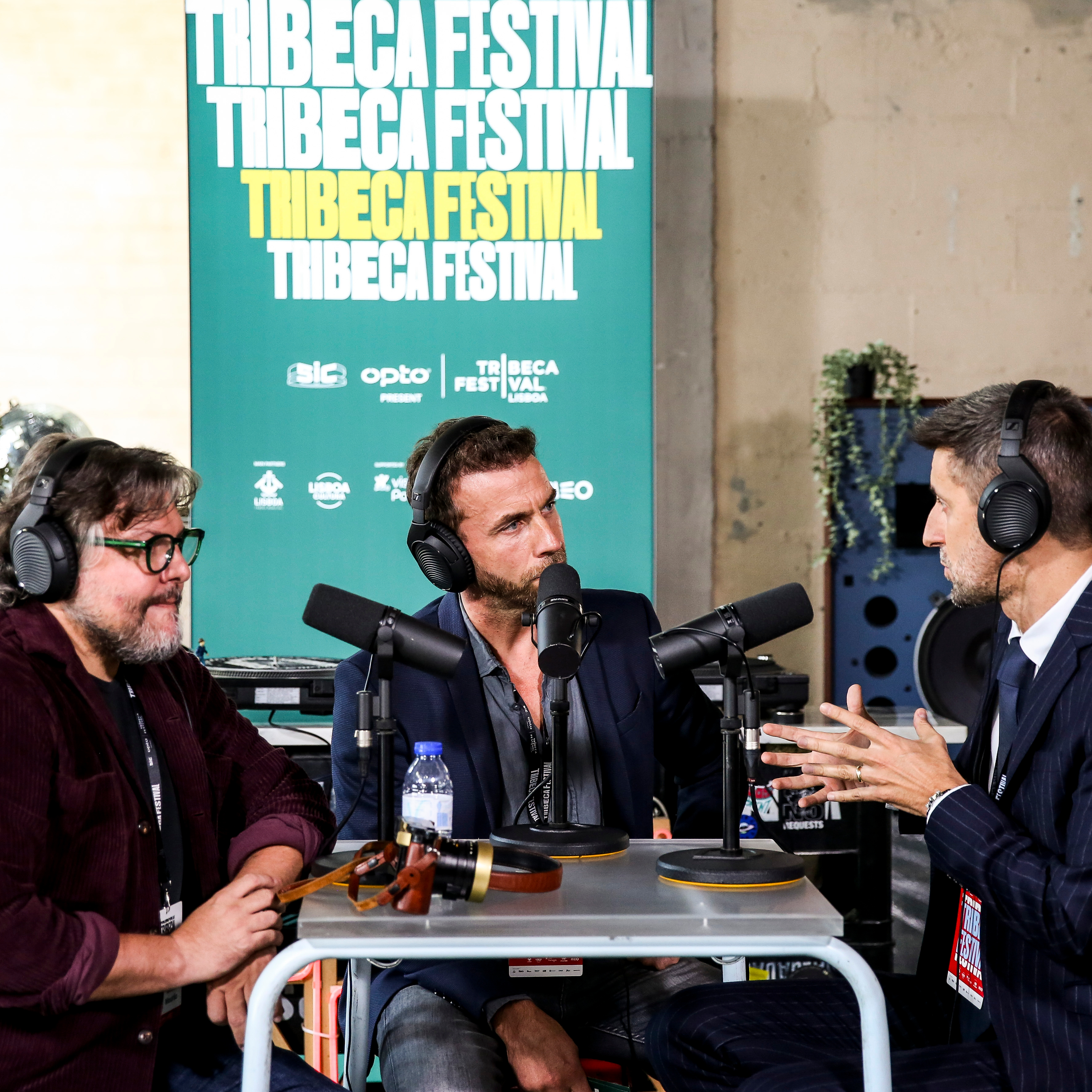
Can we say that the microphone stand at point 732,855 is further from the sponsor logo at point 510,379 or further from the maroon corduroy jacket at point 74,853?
the sponsor logo at point 510,379

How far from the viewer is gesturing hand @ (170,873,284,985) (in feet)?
5.16

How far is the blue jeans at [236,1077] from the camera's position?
5.57ft

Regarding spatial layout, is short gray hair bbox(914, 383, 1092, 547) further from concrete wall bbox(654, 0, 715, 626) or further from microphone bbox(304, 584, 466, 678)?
concrete wall bbox(654, 0, 715, 626)

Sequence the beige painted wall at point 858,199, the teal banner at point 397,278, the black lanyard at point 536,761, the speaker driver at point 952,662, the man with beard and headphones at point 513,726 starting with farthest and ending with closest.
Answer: the beige painted wall at point 858,199, the speaker driver at point 952,662, the teal banner at point 397,278, the black lanyard at point 536,761, the man with beard and headphones at point 513,726

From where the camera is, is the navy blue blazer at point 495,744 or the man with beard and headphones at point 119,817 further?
the navy blue blazer at point 495,744

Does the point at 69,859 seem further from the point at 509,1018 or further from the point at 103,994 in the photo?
the point at 509,1018

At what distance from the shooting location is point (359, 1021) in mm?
1994

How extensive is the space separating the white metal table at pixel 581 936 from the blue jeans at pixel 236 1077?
26 cm

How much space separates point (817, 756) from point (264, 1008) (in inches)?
32.8

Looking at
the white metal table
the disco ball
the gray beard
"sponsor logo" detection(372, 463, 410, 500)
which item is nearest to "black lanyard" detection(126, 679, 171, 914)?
the white metal table

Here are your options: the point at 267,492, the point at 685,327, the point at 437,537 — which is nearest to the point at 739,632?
the point at 437,537

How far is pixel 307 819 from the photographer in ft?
6.31

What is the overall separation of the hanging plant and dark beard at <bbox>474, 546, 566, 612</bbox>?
263 centimetres

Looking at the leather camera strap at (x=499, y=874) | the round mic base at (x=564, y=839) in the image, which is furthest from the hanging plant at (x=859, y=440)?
the leather camera strap at (x=499, y=874)
